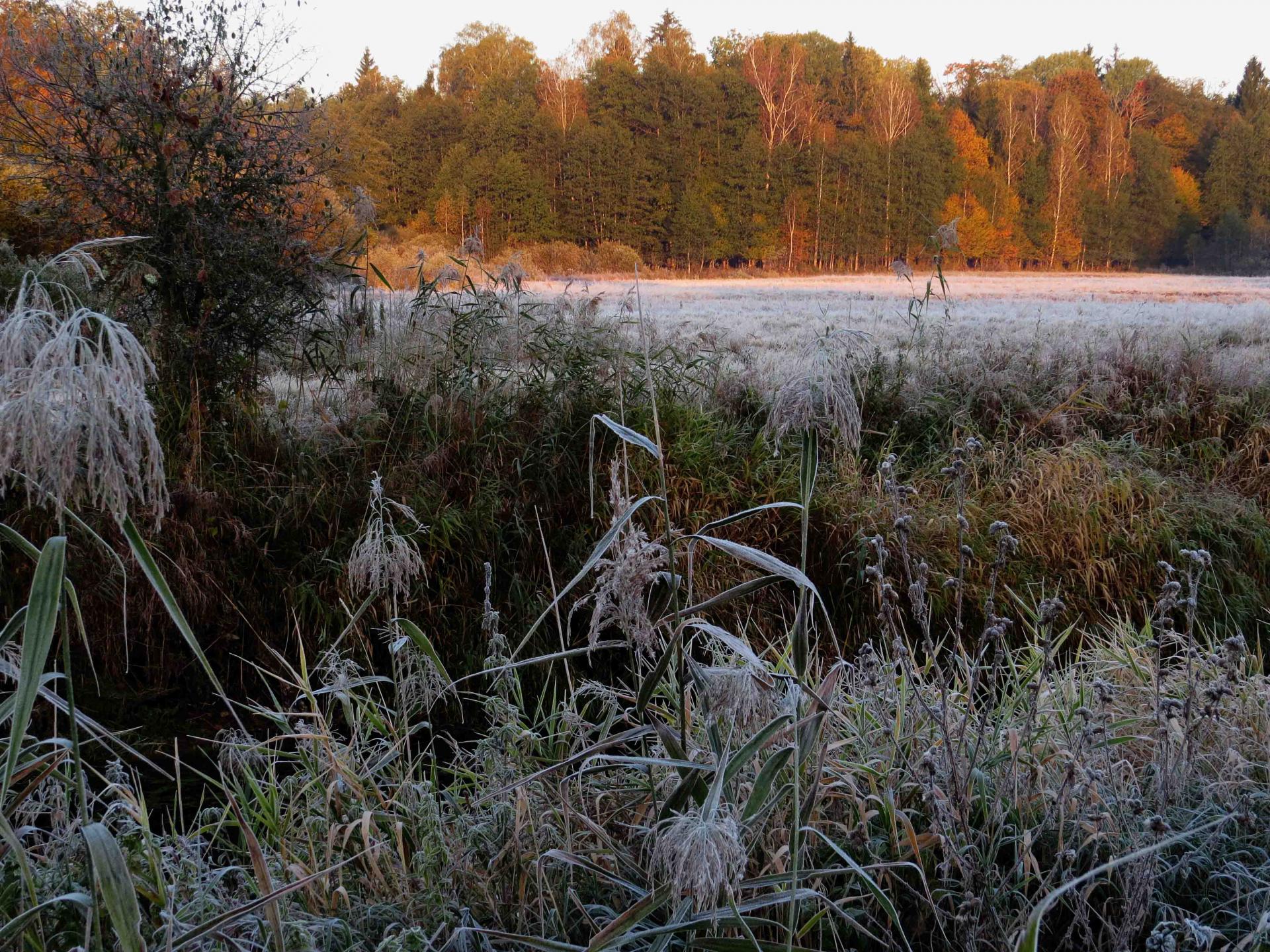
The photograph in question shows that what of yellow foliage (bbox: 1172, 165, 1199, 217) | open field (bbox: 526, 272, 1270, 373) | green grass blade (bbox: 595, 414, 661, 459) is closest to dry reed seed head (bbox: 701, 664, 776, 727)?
green grass blade (bbox: 595, 414, 661, 459)

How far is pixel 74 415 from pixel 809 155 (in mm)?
26904

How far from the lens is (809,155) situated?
1016 inches

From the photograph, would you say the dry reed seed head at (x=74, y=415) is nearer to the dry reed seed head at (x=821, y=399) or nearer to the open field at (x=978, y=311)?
the dry reed seed head at (x=821, y=399)

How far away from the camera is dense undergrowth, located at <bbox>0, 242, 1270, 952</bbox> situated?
1.31 metres

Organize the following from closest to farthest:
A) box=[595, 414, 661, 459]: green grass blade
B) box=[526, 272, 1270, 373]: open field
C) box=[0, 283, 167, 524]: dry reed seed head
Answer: box=[0, 283, 167, 524]: dry reed seed head
box=[595, 414, 661, 459]: green grass blade
box=[526, 272, 1270, 373]: open field

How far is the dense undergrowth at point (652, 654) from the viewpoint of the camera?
1314mm

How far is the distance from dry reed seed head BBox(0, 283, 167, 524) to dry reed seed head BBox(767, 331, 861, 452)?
70 cm

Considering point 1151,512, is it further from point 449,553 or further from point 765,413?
point 449,553

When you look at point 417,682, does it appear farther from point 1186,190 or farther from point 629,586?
point 1186,190

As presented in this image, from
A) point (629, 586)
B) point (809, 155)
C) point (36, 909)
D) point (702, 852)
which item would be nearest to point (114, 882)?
point (36, 909)

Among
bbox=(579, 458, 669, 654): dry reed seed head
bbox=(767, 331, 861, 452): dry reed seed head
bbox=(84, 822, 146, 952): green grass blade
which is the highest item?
bbox=(767, 331, 861, 452): dry reed seed head

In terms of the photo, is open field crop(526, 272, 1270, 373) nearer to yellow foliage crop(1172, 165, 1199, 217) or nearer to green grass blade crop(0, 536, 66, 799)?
green grass blade crop(0, 536, 66, 799)

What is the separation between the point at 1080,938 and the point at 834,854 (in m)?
0.45

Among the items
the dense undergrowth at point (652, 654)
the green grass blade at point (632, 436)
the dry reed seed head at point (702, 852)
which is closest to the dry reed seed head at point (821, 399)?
the dense undergrowth at point (652, 654)
